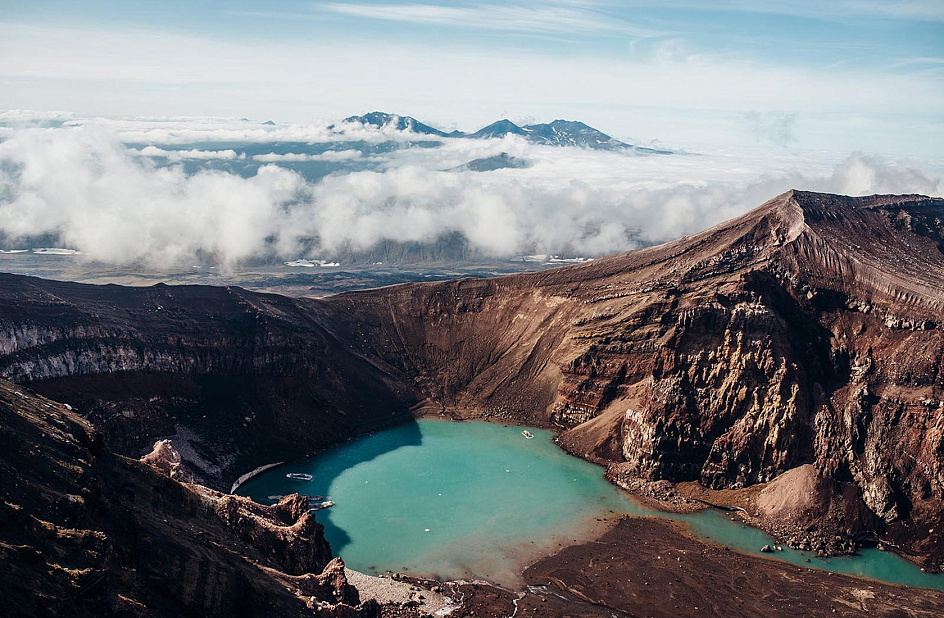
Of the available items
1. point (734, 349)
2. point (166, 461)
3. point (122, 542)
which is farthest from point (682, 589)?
point (166, 461)

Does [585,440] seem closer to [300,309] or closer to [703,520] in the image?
[703,520]

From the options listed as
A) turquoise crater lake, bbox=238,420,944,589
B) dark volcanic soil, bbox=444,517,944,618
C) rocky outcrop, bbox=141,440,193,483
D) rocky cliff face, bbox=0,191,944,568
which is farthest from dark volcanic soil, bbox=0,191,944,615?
rocky outcrop, bbox=141,440,193,483

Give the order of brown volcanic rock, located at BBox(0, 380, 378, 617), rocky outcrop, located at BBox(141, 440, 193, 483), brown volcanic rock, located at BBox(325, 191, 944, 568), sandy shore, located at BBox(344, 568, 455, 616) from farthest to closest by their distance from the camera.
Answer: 1. brown volcanic rock, located at BBox(325, 191, 944, 568)
2. rocky outcrop, located at BBox(141, 440, 193, 483)
3. sandy shore, located at BBox(344, 568, 455, 616)
4. brown volcanic rock, located at BBox(0, 380, 378, 617)

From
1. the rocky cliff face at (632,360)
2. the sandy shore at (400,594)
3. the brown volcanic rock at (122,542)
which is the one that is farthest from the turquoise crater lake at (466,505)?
the brown volcanic rock at (122,542)

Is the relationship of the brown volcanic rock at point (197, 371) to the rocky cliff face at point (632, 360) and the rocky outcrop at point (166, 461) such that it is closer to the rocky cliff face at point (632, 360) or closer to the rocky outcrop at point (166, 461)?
the rocky cliff face at point (632, 360)

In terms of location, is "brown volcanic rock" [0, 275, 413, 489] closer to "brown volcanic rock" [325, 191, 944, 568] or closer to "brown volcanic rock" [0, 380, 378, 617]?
"brown volcanic rock" [325, 191, 944, 568]

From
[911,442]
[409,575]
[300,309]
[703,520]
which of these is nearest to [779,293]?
[911,442]
